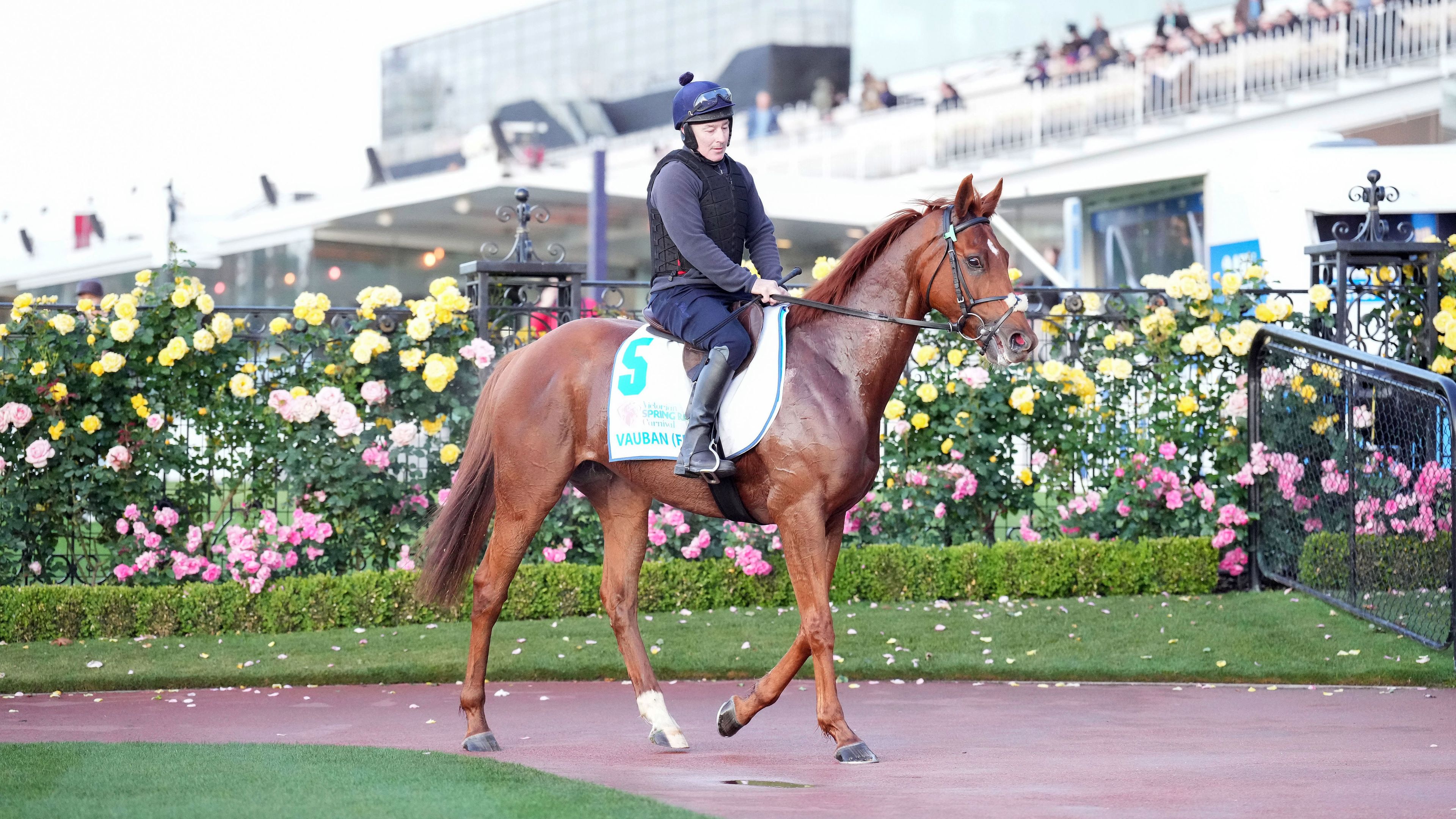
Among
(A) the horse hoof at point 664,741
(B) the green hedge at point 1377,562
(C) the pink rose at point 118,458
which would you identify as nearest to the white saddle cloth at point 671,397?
(A) the horse hoof at point 664,741

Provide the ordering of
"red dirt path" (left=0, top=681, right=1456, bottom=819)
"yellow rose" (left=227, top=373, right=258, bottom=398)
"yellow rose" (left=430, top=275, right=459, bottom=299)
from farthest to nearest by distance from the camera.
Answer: "yellow rose" (left=430, top=275, right=459, bottom=299), "yellow rose" (left=227, top=373, right=258, bottom=398), "red dirt path" (left=0, top=681, right=1456, bottom=819)

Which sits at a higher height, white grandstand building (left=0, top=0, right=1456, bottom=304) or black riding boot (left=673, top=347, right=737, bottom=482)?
white grandstand building (left=0, top=0, right=1456, bottom=304)

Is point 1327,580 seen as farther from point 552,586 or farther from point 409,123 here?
point 409,123

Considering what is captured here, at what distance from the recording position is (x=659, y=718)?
17.9 feet

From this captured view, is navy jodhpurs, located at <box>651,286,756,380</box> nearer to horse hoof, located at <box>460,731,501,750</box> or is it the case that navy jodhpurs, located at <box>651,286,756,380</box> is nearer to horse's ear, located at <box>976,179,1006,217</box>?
horse's ear, located at <box>976,179,1006,217</box>

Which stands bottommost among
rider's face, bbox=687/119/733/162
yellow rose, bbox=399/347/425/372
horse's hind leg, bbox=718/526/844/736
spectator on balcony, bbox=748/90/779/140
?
horse's hind leg, bbox=718/526/844/736

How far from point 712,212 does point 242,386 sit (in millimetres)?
3894

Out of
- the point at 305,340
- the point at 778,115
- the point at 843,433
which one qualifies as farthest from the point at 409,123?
the point at 843,433

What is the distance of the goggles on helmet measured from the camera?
17.9 feet

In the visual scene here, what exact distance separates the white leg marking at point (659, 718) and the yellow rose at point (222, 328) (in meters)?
4.04

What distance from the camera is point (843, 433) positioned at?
5309 millimetres

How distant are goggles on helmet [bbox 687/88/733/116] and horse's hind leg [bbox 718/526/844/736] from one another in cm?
157

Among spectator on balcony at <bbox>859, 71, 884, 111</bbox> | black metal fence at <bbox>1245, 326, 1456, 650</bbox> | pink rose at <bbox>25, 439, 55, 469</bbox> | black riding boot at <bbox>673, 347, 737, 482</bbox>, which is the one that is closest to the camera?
black riding boot at <bbox>673, 347, 737, 482</bbox>

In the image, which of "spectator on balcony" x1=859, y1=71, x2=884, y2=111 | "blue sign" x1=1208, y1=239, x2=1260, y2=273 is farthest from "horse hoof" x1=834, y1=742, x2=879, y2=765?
"spectator on balcony" x1=859, y1=71, x2=884, y2=111
